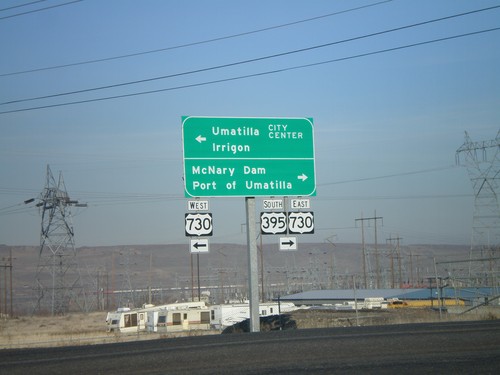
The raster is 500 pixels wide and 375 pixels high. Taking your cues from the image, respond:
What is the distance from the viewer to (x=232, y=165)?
26.5 metres

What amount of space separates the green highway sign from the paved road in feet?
29.1

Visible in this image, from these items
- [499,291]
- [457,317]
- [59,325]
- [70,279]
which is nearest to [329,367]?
[457,317]

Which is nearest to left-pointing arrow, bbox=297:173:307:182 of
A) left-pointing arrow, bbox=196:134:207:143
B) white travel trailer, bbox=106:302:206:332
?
left-pointing arrow, bbox=196:134:207:143

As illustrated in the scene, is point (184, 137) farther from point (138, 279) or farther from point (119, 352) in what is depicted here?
point (138, 279)

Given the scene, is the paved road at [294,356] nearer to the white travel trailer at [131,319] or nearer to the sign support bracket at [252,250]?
the sign support bracket at [252,250]

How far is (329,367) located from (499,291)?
2687 centimetres

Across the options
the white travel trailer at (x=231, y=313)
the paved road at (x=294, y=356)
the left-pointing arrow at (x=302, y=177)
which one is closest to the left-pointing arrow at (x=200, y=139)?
the left-pointing arrow at (x=302, y=177)

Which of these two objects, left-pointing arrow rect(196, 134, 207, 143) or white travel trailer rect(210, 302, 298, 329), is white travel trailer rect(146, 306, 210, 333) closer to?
white travel trailer rect(210, 302, 298, 329)

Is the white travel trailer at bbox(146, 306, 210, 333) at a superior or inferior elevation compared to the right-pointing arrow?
inferior

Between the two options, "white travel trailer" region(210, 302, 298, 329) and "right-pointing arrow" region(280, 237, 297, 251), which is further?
"white travel trailer" region(210, 302, 298, 329)

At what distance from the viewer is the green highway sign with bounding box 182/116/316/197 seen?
2620cm

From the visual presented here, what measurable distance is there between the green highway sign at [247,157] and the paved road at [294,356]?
29.1 ft

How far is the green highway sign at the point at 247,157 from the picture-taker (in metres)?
26.2

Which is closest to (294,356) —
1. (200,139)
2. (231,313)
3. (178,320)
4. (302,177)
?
(200,139)
